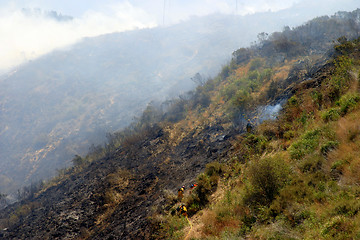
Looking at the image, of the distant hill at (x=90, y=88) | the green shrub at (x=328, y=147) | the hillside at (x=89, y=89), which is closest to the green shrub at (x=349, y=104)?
the green shrub at (x=328, y=147)

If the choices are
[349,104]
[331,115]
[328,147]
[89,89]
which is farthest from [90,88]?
[328,147]

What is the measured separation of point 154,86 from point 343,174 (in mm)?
123701

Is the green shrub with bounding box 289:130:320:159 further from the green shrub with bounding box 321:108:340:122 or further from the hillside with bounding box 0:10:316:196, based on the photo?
the hillside with bounding box 0:10:316:196

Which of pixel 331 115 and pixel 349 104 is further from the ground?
pixel 349 104

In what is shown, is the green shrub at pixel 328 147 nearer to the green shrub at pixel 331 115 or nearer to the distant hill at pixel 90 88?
the green shrub at pixel 331 115

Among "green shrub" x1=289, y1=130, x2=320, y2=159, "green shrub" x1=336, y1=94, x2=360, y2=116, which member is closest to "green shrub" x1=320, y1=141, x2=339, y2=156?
"green shrub" x1=289, y1=130, x2=320, y2=159

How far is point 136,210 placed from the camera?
13289 mm

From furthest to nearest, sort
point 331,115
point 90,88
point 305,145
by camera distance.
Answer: point 90,88, point 331,115, point 305,145

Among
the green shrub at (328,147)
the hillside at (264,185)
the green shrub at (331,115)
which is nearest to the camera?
the hillside at (264,185)

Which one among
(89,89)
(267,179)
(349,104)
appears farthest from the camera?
(89,89)

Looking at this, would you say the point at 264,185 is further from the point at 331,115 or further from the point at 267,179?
the point at 331,115

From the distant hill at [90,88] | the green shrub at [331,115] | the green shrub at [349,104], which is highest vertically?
the distant hill at [90,88]

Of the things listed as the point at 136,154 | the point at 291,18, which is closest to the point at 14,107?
the point at 136,154

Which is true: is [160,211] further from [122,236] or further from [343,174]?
[343,174]
